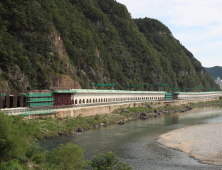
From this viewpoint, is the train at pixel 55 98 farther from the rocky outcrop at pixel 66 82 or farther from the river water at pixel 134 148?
the river water at pixel 134 148

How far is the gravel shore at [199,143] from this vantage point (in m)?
35.8

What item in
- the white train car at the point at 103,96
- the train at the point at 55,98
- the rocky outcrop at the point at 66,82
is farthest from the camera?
the rocky outcrop at the point at 66,82

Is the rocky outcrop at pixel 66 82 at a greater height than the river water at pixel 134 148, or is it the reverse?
the rocky outcrop at pixel 66 82

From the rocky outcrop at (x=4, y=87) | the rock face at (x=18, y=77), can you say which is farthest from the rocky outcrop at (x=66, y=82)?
the rocky outcrop at (x=4, y=87)

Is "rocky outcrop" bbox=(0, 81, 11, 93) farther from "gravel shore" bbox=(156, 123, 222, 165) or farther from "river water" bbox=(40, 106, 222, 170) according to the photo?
"gravel shore" bbox=(156, 123, 222, 165)

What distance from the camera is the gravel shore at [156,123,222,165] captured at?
35834mm

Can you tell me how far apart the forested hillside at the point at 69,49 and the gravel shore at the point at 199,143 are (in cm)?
3763

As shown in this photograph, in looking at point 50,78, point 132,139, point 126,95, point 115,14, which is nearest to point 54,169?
point 132,139

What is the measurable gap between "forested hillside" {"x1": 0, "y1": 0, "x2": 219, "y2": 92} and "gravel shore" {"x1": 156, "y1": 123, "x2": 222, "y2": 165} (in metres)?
37.6

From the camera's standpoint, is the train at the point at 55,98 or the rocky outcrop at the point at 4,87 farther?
the rocky outcrop at the point at 4,87

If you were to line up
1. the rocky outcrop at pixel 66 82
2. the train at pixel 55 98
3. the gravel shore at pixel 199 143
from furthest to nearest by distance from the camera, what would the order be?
the rocky outcrop at pixel 66 82
the train at pixel 55 98
the gravel shore at pixel 199 143

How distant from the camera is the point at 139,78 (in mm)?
153625

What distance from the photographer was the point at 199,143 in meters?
43.8

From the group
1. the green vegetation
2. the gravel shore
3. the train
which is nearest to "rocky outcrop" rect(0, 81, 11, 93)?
the train
